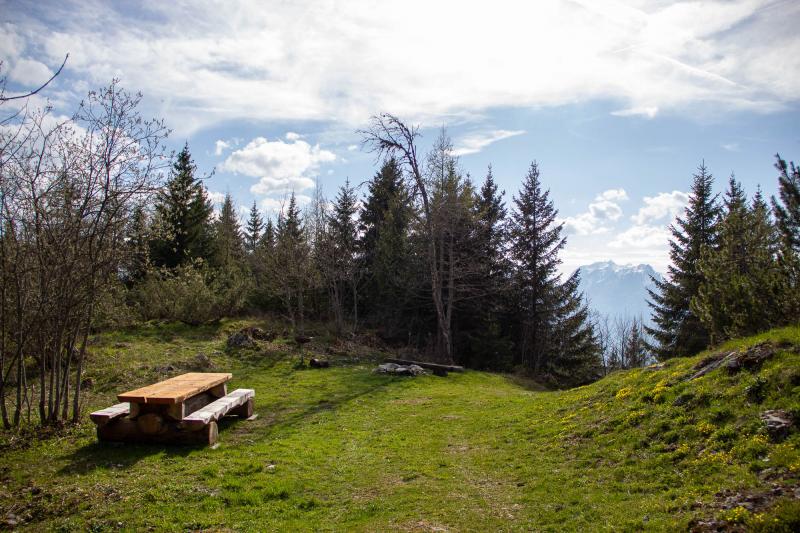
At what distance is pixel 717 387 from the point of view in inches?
287

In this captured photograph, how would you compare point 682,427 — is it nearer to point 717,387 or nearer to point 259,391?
point 717,387

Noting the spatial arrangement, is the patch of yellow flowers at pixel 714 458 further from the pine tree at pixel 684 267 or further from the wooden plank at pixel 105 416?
the pine tree at pixel 684 267

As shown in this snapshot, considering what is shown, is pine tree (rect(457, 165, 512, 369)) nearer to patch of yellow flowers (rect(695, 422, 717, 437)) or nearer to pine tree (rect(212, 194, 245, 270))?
pine tree (rect(212, 194, 245, 270))

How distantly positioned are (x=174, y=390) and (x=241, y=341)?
A: 11211mm

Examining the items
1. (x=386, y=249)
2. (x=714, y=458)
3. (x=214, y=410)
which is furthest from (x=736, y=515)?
(x=386, y=249)

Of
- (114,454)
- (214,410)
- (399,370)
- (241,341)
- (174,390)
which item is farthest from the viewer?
(241,341)

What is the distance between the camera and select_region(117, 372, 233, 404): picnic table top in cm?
801

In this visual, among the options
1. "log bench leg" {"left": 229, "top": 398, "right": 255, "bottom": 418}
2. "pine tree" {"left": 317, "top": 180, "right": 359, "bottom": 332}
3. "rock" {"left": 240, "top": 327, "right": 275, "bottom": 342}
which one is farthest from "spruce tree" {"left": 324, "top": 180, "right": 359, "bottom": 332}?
"log bench leg" {"left": 229, "top": 398, "right": 255, "bottom": 418}

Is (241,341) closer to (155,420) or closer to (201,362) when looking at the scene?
(201,362)

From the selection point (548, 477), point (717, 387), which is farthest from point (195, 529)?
point (717, 387)

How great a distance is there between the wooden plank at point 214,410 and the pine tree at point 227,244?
19887 mm

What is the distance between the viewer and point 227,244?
3622cm

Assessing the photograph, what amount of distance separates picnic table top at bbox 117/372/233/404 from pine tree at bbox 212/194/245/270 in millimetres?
19872

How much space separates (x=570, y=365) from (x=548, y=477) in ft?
78.7
